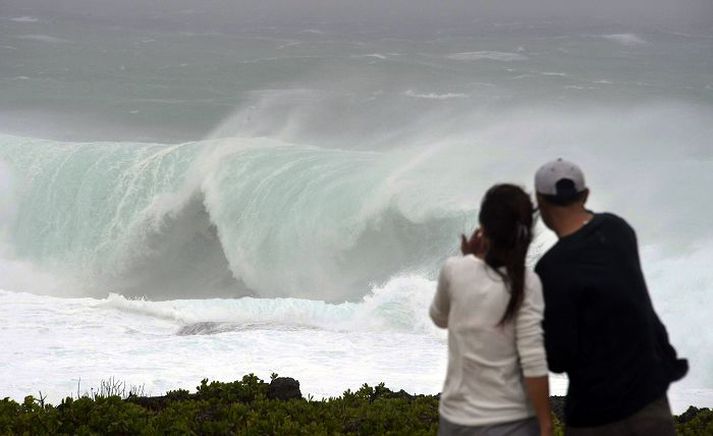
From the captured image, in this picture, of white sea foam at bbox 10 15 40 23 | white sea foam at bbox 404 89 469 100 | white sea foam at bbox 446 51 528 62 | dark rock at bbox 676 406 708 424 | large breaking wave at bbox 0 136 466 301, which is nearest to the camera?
dark rock at bbox 676 406 708 424

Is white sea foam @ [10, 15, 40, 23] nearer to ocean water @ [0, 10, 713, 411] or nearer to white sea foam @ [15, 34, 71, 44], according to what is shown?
white sea foam @ [15, 34, 71, 44]

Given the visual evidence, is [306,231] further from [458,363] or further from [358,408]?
[458,363]

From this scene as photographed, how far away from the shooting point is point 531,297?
12.6 feet

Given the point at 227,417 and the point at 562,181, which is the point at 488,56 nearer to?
the point at 227,417

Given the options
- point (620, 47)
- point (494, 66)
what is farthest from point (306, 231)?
point (620, 47)

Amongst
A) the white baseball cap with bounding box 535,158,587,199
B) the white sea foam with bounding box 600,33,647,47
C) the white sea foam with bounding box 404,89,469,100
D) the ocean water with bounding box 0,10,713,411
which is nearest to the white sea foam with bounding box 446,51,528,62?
the ocean water with bounding box 0,10,713,411

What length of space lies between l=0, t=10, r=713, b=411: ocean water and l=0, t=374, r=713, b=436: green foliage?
4084 millimetres

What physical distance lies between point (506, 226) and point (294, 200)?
69.6ft

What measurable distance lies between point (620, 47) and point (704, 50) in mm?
4534

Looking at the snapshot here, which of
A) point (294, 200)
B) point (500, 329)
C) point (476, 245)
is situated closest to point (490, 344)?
point (500, 329)

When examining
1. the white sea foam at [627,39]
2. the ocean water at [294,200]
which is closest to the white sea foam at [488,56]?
the ocean water at [294,200]

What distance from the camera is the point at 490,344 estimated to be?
390 centimetres

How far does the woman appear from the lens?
12.6 ft

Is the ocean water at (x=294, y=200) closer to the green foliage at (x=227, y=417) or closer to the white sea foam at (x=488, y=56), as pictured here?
the white sea foam at (x=488, y=56)
